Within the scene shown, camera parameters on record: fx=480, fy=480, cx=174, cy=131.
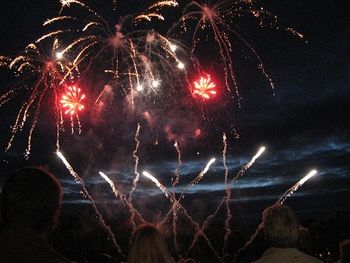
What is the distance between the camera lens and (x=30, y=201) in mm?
3604

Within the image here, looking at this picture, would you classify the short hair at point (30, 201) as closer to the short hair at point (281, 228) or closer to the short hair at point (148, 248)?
the short hair at point (148, 248)

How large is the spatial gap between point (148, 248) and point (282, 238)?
1531 mm

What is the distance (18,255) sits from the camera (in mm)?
3344

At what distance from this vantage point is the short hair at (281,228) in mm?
5375

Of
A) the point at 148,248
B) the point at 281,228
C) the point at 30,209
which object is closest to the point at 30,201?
the point at 30,209

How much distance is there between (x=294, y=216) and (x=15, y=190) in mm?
3257

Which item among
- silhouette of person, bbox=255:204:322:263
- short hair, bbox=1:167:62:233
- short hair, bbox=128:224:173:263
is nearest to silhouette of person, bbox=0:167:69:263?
short hair, bbox=1:167:62:233

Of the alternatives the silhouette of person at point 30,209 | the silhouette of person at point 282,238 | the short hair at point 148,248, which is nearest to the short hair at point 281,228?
the silhouette of person at point 282,238

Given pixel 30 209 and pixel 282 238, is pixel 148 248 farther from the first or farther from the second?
pixel 30 209

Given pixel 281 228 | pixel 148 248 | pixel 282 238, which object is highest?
pixel 281 228

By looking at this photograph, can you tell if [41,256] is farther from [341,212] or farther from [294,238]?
[341,212]

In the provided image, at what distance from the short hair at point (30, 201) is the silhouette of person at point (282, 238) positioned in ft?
8.84

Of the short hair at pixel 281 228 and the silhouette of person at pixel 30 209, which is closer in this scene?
the silhouette of person at pixel 30 209

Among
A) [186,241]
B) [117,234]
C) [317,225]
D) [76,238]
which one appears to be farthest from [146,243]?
[317,225]
